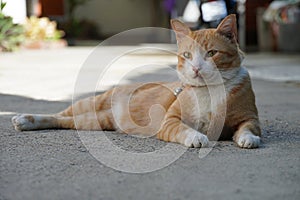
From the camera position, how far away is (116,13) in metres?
18.3

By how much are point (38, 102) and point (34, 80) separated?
6.69ft

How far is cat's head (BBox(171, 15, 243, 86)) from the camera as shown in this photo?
2.97 m

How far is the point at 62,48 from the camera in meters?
13.2

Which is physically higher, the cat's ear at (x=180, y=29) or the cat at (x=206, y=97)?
the cat's ear at (x=180, y=29)

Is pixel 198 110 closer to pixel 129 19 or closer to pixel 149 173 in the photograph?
pixel 149 173

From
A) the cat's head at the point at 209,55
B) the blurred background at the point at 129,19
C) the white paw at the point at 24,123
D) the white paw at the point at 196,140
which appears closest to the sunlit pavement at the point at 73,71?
the blurred background at the point at 129,19

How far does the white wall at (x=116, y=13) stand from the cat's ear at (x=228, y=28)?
1510cm

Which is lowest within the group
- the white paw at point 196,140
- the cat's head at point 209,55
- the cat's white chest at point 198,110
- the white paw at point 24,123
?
the white paw at point 24,123

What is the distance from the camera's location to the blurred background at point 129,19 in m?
8.87

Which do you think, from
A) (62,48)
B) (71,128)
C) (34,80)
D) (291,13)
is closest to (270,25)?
(291,13)

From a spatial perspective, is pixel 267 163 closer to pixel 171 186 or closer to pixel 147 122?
pixel 171 186

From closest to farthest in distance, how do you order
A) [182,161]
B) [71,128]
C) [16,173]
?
[16,173]
[182,161]
[71,128]

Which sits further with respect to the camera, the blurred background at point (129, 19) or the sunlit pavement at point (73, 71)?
the blurred background at point (129, 19)

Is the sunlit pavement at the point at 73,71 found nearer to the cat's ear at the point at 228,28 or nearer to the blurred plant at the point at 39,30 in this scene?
the cat's ear at the point at 228,28
